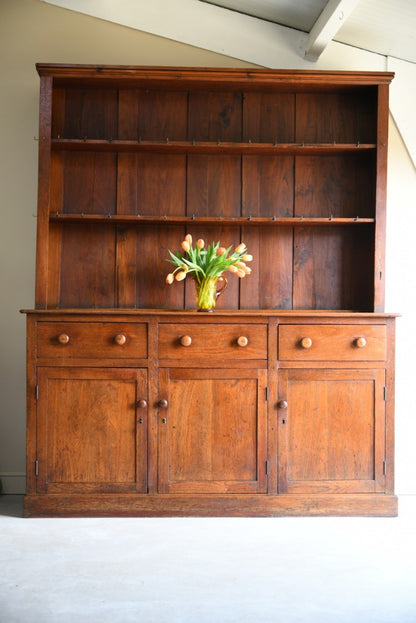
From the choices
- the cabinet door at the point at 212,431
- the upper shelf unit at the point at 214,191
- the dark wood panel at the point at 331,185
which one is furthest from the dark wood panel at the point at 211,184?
the cabinet door at the point at 212,431

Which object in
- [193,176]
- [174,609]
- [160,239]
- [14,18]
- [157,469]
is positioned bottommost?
[174,609]

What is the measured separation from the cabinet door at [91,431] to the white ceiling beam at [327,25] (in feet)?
6.98

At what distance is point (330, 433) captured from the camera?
3037 millimetres

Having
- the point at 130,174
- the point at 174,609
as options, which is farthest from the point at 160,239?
the point at 174,609

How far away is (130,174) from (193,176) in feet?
1.21

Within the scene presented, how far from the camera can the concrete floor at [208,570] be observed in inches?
79.0

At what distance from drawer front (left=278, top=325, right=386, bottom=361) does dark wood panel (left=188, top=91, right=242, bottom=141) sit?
48.9 inches

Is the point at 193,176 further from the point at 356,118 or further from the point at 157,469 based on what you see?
the point at 157,469

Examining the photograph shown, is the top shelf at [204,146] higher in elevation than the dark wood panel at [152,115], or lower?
lower

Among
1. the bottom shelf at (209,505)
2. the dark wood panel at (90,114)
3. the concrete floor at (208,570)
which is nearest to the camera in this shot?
the concrete floor at (208,570)

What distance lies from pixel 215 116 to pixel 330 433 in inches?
75.6

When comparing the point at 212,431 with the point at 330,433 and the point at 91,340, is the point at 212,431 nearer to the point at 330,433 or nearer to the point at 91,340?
the point at 330,433

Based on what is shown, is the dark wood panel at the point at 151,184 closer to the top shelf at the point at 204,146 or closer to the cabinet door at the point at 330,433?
the top shelf at the point at 204,146

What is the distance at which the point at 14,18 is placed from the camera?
141 inches
